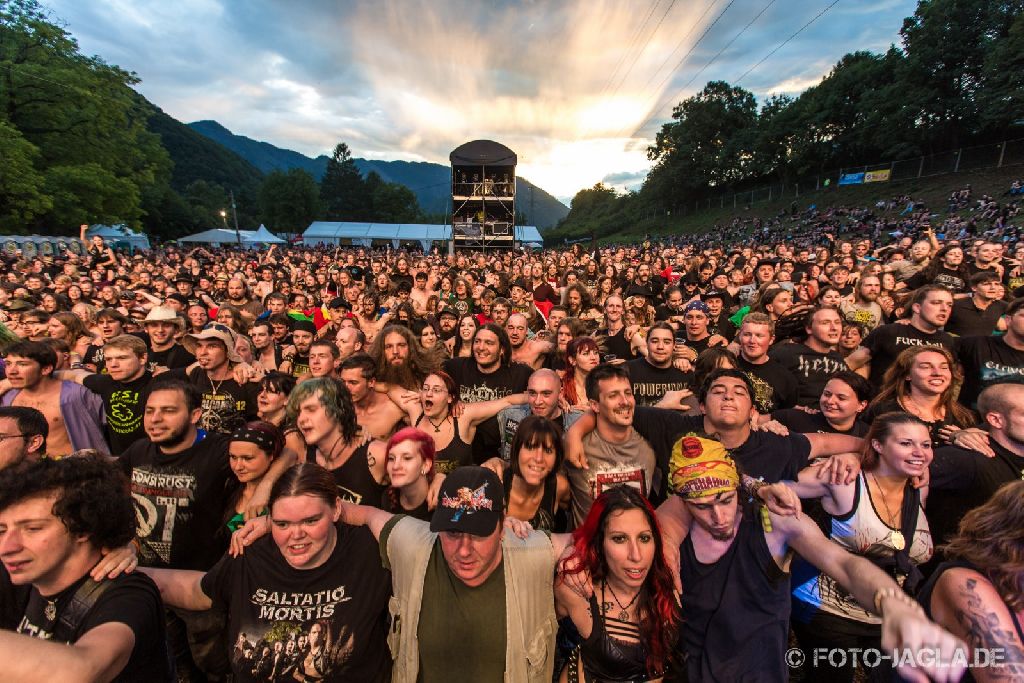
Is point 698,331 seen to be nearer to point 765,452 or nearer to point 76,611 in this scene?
point 765,452

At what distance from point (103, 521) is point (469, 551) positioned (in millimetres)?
1626

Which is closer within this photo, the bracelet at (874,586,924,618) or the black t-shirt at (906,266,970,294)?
the bracelet at (874,586,924,618)

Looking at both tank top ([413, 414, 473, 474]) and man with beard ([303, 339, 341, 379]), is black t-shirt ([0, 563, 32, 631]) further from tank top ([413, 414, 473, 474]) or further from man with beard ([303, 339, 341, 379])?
man with beard ([303, 339, 341, 379])

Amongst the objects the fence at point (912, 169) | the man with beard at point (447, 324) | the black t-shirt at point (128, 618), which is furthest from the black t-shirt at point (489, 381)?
the fence at point (912, 169)

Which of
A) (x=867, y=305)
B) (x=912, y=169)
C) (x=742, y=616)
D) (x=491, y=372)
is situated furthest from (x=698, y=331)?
(x=912, y=169)

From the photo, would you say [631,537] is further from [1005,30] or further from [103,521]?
[1005,30]

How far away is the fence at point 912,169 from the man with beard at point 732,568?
41.1 meters

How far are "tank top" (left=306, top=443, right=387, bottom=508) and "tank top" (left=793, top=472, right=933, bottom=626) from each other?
2.79 m

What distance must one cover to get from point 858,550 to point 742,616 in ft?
3.22

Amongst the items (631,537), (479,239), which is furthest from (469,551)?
(479,239)

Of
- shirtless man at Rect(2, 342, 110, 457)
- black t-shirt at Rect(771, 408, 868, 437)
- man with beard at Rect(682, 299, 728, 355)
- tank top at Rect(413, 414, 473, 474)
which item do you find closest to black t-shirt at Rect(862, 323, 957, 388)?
black t-shirt at Rect(771, 408, 868, 437)

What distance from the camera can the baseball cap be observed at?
81.0 inches

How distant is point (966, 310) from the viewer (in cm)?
532

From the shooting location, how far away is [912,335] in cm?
448
